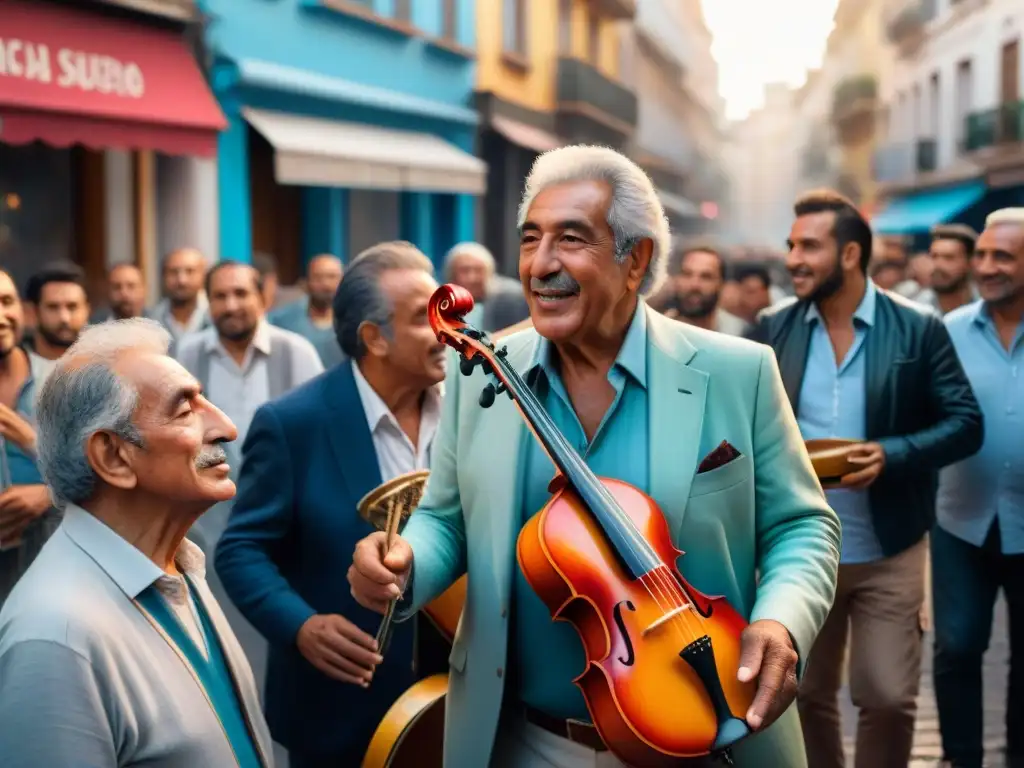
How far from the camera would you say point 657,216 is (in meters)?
3.06

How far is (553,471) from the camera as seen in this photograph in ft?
9.95

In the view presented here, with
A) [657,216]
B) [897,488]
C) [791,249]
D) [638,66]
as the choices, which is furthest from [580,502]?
[638,66]

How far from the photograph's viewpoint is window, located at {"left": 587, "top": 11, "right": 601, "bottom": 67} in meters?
33.4

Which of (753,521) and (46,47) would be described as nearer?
(753,521)

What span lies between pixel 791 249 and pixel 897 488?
101 centimetres

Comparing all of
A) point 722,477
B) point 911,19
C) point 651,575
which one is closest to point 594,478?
point 651,575

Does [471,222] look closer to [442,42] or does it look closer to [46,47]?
[442,42]

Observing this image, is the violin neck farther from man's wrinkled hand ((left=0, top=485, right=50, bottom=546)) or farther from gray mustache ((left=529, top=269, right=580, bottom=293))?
man's wrinkled hand ((left=0, top=485, right=50, bottom=546))

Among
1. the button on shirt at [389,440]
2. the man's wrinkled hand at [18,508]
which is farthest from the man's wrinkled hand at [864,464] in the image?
the man's wrinkled hand at [18,508]

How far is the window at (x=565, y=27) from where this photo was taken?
2955cm

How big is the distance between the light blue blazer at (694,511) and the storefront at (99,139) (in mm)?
8332

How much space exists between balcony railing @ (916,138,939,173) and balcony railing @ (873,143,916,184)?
1394 mm

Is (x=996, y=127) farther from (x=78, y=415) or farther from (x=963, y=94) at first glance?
(x=78, y=415)

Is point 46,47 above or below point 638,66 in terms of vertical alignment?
below
